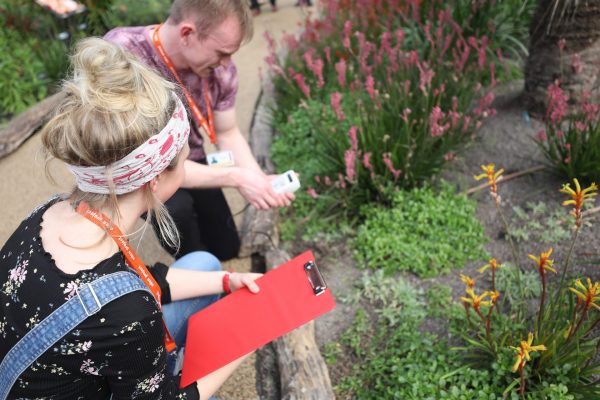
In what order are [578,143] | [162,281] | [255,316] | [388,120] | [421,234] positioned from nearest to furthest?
1. [255,316]
2. [162,281]
3. [578,143]
4. [421,234]
5. [388,120]

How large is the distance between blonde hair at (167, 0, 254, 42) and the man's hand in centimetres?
61

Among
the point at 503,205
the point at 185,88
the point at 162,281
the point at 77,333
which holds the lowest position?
the point at 503,205

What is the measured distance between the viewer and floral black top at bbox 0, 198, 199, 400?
131 cm

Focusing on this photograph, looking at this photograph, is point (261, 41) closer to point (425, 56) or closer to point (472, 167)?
point (425, 56)

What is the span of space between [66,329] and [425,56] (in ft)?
12.0

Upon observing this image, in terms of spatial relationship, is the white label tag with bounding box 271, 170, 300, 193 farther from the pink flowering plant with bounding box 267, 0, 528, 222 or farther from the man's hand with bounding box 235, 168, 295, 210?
the pink flowering plant with bounding box 267, 0, 528, 222

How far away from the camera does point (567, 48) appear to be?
328 cm

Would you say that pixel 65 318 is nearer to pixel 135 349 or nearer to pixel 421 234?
pixel 135 349

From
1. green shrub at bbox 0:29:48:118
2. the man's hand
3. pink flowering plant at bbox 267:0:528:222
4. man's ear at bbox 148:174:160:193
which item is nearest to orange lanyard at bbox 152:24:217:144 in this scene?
the man's hand

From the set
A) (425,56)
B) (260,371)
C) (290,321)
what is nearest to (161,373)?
(290,321)

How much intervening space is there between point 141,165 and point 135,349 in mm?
483

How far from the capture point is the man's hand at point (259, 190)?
232cm

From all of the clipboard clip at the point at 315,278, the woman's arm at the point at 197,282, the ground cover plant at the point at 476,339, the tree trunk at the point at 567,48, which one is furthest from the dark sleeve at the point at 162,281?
the tree trunk at the point at 567,48

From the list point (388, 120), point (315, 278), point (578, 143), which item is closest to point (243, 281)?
point (315, 278)
